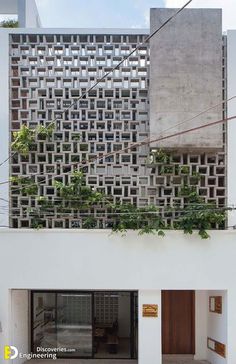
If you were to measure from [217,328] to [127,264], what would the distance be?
287 centimetres

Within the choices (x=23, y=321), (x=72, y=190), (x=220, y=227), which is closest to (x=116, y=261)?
(x=72, y=190)

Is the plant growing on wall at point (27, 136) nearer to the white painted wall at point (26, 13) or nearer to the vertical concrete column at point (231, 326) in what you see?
the white painted wall at point (26, 13)

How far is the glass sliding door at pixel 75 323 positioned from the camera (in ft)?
34.7

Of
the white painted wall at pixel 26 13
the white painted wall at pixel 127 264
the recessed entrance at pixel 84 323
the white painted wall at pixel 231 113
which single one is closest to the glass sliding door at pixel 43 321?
the recessed entrance at pixel 84 323

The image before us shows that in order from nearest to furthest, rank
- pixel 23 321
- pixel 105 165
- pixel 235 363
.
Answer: pixel 235 363
pixel 105 165
pixel 23 321

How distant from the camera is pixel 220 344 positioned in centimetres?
951

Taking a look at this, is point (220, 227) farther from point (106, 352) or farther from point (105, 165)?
point (106, 352)

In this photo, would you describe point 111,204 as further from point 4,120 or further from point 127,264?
point 4,120

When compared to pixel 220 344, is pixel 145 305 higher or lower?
higher

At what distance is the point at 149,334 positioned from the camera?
362 inches

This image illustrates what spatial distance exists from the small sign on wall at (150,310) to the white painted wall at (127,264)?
28 centimetres

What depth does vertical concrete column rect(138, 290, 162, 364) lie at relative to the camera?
9.16 meters

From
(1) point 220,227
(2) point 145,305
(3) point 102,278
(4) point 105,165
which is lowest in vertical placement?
(2) point 145,305

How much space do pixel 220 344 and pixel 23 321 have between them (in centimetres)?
503
